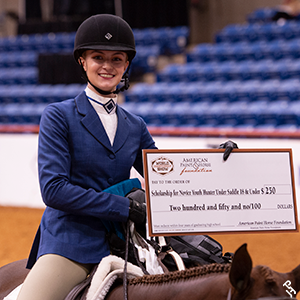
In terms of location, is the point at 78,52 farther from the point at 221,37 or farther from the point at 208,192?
the point at 221,37

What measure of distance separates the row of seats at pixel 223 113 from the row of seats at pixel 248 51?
1788 millimetres

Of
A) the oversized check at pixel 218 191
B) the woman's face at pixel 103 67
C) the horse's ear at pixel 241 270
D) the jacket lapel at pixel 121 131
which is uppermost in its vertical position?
the woman's face at pixel 103 67

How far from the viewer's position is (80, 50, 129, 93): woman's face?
5.20 ft

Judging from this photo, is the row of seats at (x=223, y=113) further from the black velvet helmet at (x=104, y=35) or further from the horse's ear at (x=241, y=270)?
the horse's ear at (x=241, y=270)

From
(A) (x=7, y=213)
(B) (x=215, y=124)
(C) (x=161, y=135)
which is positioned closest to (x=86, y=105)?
(C) (x=161, y=135)

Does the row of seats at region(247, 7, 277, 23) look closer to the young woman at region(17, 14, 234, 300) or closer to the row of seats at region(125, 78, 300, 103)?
the row of seats at region(125, 78, 300, 103)

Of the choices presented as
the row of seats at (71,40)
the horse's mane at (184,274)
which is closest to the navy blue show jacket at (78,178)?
the horse's mane at (184,274)

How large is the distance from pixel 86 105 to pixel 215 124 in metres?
6.27

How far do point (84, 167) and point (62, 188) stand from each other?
167mm

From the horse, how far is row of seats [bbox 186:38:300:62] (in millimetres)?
8497

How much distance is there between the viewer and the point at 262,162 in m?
1.42

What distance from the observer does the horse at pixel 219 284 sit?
1030mm

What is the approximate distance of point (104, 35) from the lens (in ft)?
5.08

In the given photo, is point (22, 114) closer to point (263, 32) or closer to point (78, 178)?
point (263, 32)
